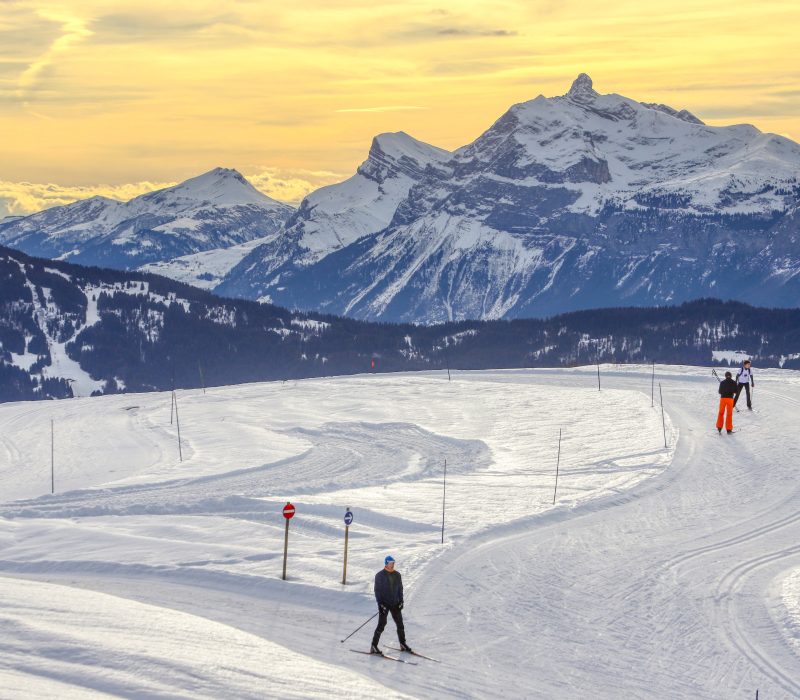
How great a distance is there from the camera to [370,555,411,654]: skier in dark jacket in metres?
19.0

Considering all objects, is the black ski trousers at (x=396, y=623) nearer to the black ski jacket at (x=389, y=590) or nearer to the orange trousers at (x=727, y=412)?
the black ski jacket at (x=389, y=590)

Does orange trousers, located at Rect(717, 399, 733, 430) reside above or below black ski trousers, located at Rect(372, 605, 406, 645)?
above

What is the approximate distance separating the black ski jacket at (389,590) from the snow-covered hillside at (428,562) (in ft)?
3.17

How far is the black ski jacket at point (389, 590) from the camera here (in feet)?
62.3

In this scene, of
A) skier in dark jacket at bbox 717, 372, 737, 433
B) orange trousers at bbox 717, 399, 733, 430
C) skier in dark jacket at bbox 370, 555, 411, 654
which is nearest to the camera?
skier in dark jacket at bbox 370, 555, 411, 654

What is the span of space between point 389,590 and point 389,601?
196 mm

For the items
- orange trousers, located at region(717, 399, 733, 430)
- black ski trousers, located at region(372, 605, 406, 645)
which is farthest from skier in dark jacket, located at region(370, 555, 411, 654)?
orange trousers, located at region(717, 399, 733, 430)

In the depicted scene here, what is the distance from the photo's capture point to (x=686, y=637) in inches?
771

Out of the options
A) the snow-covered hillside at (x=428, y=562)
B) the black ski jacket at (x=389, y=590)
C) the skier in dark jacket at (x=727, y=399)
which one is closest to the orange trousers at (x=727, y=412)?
the skier in dark jacket at (x=727, y=399)

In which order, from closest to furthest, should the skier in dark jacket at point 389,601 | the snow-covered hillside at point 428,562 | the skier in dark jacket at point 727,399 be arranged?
the snow-covered hillside at point 428,562 < the skier in dark jacket at point 389,601 < the skier in dark jacket at point 727,399

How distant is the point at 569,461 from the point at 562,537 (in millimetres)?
10092

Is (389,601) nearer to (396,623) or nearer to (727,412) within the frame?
(396,623)

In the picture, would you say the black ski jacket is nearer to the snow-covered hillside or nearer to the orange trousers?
the snow-covered hillside

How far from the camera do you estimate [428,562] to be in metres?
23.2
